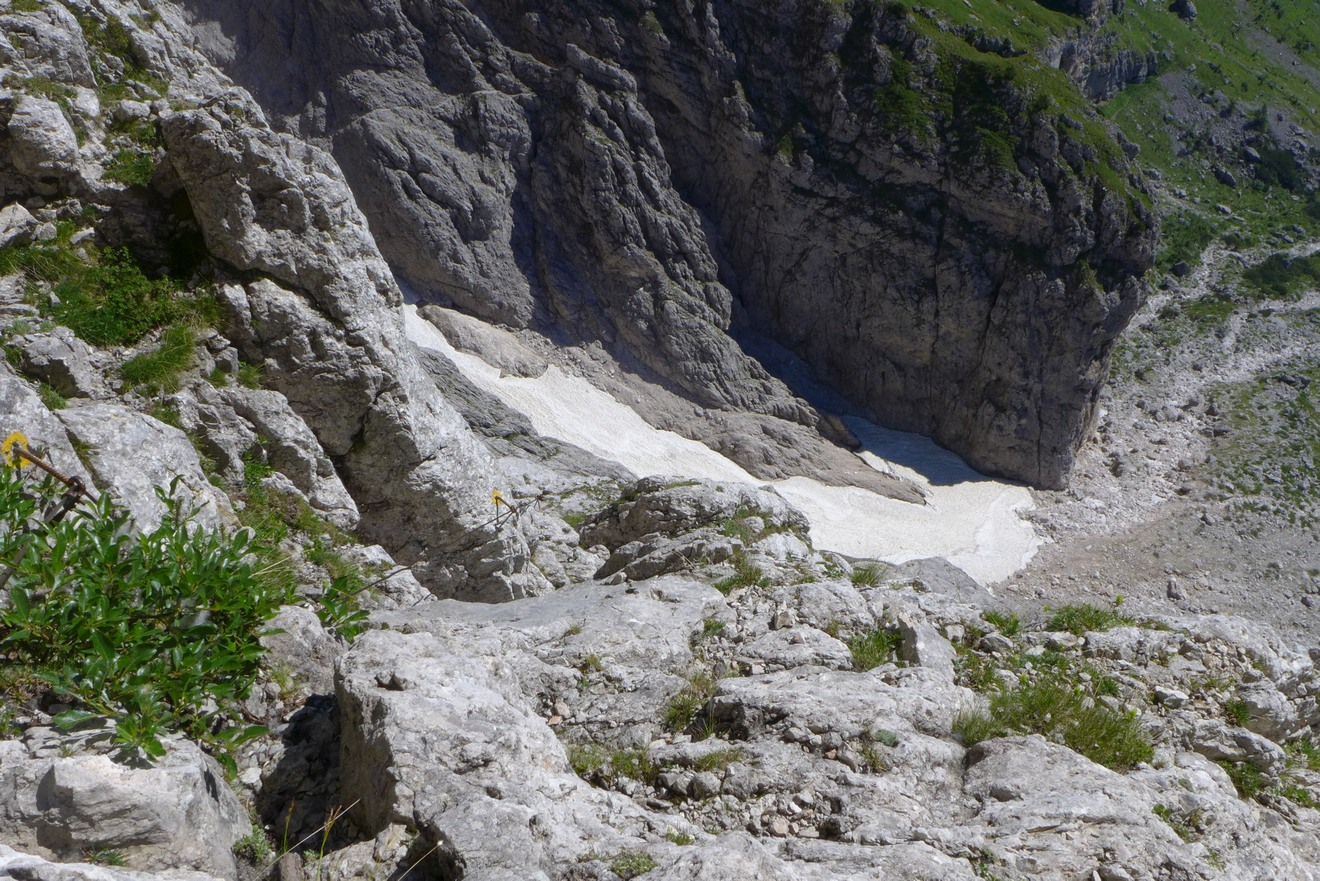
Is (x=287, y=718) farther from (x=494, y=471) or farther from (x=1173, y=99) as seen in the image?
(x=1173, y=99)

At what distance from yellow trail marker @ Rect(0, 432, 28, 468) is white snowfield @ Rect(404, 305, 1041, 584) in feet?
105

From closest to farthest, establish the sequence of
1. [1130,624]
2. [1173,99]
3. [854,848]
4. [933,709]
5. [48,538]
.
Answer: [854,848] → [48,538] → [933,709] → [1130,624] → [1173,99]

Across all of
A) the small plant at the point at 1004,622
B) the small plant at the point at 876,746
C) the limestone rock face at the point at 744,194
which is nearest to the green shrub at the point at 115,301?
the small plant at the point at 876,746

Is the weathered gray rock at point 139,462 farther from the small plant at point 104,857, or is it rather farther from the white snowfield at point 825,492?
the white snowfield at point 825,492

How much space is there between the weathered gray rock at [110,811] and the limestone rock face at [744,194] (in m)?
41.9

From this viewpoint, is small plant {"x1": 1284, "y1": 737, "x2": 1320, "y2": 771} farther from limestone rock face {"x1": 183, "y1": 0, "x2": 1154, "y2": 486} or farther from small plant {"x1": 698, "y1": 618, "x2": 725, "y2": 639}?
limestone rock face {"x1": 183, "y1": 0, "x2": 1154, "y2": 486}

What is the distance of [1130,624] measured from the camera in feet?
24.0

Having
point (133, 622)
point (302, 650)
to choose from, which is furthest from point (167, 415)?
point (133, 622)

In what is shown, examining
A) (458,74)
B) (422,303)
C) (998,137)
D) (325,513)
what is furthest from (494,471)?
(998,137)

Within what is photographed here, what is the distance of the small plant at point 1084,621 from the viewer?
726 cm

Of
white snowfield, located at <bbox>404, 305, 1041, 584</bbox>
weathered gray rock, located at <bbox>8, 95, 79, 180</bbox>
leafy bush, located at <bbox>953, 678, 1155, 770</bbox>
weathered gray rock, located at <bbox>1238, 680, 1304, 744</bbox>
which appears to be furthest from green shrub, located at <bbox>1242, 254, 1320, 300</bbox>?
weathered gray rock, located at <bbox>8, 95, 79, 180</bbox>

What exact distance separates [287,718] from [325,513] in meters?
5.13

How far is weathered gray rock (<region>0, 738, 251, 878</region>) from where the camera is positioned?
3287 millimetres

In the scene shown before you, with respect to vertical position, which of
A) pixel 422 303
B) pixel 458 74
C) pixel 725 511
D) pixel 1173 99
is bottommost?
pixel 422 303
